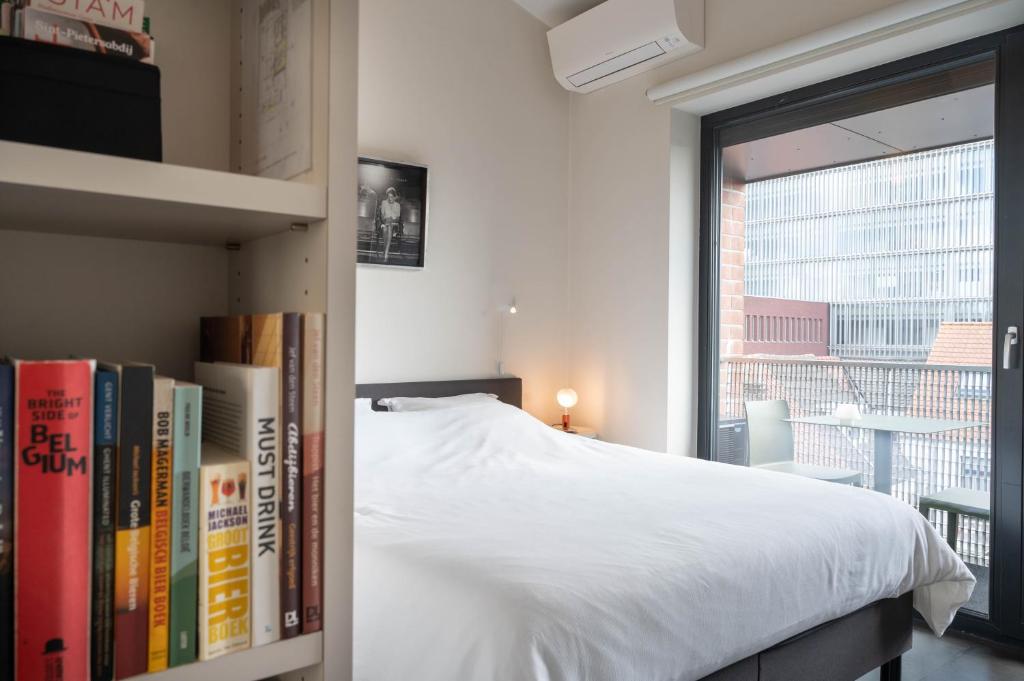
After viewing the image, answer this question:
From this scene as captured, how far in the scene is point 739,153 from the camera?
4020mm

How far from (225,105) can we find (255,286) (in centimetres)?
29

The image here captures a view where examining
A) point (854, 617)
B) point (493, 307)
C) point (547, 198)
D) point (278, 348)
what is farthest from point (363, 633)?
point (547, 198)

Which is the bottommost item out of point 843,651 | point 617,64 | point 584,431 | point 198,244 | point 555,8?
point 843,651

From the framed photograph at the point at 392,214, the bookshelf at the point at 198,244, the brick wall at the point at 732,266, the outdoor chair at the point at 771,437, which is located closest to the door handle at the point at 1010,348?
the outdoor chair at the point at 771,437

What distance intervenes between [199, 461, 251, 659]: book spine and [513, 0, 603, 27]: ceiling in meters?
3.96

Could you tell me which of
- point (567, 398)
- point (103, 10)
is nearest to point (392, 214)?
point (567, 398)

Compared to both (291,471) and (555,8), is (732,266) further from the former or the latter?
(291,471)

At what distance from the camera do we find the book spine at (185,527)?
714mm

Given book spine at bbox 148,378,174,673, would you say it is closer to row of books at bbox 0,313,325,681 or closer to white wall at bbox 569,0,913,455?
row of books at bbox 0,313,325,681

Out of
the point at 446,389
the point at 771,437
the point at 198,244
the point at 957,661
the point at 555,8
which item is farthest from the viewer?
the point at 555,8

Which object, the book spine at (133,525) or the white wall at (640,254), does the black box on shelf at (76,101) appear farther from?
the white wall at (640,254)

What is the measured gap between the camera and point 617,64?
12.8 ft

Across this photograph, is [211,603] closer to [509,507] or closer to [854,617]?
[509,507]

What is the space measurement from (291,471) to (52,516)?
0.21 metres
